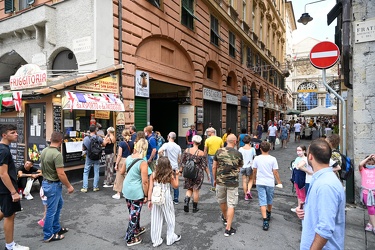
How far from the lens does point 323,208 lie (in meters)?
2.06

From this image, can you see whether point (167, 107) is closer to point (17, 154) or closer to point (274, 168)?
point (17, 154)

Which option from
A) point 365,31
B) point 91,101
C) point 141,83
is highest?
point 365,31

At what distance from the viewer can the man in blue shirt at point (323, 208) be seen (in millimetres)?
Answer: 2037

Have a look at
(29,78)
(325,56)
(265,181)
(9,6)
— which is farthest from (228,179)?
(9,6)

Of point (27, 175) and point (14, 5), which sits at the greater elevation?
point (14, 5)

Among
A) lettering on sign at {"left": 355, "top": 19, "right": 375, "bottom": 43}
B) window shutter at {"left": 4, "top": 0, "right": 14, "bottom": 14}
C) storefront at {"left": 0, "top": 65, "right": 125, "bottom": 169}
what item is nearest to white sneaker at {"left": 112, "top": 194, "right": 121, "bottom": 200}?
storefront at {"left": 0, "top": 65, "right": 125, "bottom": 169}

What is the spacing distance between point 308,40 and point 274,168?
75.2 m

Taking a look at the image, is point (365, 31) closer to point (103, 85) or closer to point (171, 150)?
point (171, 150)

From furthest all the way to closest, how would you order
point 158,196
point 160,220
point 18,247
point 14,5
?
point 14,5 → point 160,220 → point 158,196 → point 18,247

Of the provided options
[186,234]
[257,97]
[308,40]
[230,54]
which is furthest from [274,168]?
[308,40]

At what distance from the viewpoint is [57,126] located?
7660 mm

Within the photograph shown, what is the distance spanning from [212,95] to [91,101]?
9.58 meters

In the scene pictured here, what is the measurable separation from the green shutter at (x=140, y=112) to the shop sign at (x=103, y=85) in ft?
4.54

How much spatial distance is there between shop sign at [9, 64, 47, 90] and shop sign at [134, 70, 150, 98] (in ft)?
11.2
